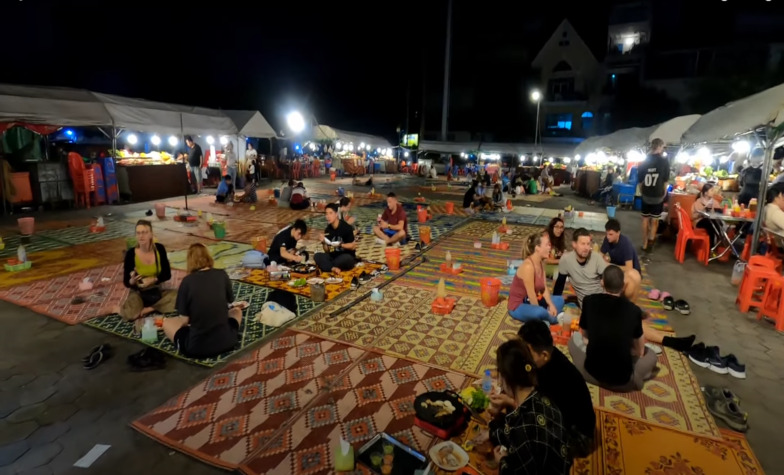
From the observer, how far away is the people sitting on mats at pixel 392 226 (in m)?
10.4

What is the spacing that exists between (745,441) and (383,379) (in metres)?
3.33

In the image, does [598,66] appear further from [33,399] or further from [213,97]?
[33,399]

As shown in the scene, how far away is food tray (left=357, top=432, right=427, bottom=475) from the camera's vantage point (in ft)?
10.8

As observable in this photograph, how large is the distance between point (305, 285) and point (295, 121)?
2311 centimetres

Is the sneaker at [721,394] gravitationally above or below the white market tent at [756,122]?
below

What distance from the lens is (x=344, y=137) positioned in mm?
34312

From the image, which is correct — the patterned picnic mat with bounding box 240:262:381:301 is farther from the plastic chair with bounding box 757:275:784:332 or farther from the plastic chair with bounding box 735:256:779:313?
the plastic chair with bounding box 757:275:784:332

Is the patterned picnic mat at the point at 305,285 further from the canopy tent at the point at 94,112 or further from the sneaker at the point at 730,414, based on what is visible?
the canopy tent at the point at 94,112

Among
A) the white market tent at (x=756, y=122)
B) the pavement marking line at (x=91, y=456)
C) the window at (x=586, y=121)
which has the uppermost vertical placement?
the window at (x=586, y=121)

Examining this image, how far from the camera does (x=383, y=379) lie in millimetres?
4605

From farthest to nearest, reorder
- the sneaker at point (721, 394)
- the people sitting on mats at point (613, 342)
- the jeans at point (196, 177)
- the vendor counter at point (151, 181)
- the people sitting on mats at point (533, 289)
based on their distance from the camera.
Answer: the jeans at point (196, 177) < the vendor counter at point (151, 181) < the people sitting on mats at point (533, 289) < the sneaker at point (721, 394) < the people sitting on mats at point (613, 342)

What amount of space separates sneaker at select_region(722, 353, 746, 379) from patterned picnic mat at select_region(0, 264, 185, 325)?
7990 millimetres

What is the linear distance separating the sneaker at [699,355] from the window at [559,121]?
35.9 metres

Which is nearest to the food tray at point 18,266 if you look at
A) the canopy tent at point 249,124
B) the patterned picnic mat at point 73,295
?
the patterned picnic mat at point 73,295
